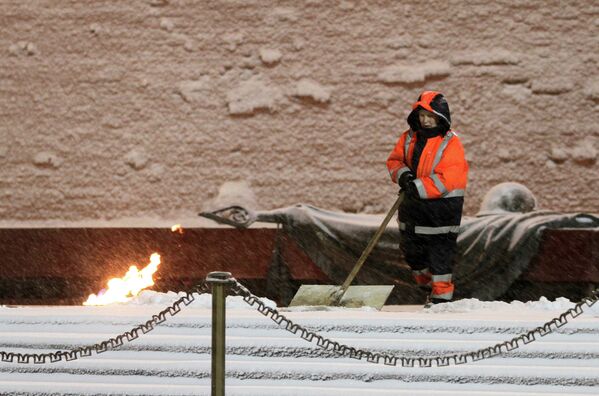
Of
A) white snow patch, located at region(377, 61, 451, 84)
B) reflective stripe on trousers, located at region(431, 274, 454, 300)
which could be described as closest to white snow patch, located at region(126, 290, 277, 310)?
reflective stripe on trousers, located at region(431, 274, 454, 300)

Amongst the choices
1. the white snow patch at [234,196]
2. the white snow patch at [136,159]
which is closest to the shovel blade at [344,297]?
the white snow patch at [234,196]

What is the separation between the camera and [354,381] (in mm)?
3920

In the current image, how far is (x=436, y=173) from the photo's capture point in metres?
5.06

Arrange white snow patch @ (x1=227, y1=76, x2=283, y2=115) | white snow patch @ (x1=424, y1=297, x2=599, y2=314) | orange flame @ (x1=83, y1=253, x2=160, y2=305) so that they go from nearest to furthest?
white snow patch @ (x1=424, y1=297, x2=599, y2=314)
orange flame @ (x1=83, y1=253, x2=160, y2=305)
white snow patch @ (x1=227, y1=76, x2=283, y2=115)

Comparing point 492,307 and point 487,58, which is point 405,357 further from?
point 487,58

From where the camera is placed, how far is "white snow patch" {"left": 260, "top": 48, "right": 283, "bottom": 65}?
732cm

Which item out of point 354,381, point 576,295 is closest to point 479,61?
point 576,295

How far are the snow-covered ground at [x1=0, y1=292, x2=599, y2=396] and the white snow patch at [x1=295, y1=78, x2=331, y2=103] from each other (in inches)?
127

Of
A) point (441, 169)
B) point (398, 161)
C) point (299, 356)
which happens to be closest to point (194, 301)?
point (299, 356)

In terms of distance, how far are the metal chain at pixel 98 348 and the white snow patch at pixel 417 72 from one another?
3604 millimetres

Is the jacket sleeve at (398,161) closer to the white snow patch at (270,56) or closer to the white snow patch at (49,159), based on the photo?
the white snow patch at (270,56)

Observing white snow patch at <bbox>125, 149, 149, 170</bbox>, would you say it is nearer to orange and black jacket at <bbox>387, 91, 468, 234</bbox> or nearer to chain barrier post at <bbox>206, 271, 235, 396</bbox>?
orange and black jacket at <bbox>387, 91, 468, 234</bbox>

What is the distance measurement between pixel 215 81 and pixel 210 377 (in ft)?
12.6

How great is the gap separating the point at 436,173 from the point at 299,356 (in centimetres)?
153
